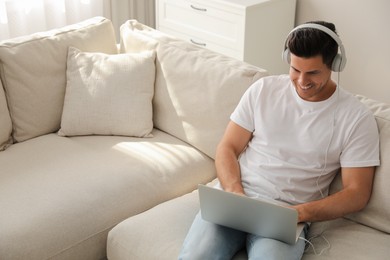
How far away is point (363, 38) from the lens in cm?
361

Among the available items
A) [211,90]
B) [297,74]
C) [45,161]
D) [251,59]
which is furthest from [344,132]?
[251,59]

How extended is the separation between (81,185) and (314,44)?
3.19ft

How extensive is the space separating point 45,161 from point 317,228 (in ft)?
3.52

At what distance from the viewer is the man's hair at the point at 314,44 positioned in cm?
191

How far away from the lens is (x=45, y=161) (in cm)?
246

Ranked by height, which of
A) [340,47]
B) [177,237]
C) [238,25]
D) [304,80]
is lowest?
[177,237]

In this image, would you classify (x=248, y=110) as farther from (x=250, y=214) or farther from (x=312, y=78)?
(x=250, y=214)

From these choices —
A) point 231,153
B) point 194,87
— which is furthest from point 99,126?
point 231,153

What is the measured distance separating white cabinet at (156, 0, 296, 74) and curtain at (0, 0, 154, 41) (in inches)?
15.5

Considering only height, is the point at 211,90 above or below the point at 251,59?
above

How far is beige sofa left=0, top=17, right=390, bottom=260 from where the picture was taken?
6.79 ft

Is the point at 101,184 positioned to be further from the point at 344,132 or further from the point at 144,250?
the point at 344,132

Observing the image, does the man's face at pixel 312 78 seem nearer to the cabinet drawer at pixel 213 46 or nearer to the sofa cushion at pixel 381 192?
the sofa cushion at pixel 381 192

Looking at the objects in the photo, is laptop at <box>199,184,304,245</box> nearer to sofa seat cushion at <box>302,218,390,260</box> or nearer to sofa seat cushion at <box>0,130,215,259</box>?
sofa seat cushion at <box>302,218,390,260</box>
